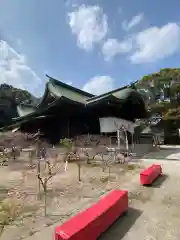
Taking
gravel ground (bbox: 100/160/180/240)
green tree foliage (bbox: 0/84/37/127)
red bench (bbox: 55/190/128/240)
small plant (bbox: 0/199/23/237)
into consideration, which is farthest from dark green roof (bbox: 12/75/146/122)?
green tree foliage (bbox: 0/84/37/127)

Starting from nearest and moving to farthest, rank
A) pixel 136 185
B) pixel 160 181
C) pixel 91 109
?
pixel 136 185, pixel 160 181, pixel 91 109

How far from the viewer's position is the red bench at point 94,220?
413cm

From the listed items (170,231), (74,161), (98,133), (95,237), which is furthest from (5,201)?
(98,133)

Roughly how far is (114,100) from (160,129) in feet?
57.0

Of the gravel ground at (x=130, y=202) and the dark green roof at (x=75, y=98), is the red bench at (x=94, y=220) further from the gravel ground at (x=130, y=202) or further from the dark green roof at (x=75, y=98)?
the dark green roof at (x=75, y=98)

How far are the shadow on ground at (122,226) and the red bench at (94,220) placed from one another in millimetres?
135

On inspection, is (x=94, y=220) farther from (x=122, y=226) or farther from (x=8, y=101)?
(x=8, y=101)

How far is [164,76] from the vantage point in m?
40.9

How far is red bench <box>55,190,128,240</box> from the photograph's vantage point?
4.13m

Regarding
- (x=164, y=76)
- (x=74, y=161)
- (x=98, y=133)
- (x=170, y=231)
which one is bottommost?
(x=170, y=231)

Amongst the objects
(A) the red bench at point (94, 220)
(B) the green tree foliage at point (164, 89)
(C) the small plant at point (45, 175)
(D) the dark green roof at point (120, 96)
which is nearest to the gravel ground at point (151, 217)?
(A) the red bench at point (94, 220)

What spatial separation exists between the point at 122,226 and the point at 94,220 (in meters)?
1.20

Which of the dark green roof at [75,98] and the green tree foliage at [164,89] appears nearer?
the dark green roof at [75,98]

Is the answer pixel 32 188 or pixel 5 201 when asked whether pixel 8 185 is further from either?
pixel 5 201
